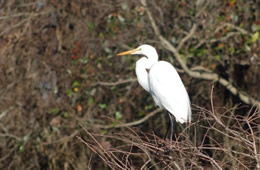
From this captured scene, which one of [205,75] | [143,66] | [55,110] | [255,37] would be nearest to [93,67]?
[55,110]

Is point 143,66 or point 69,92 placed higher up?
point 143,66

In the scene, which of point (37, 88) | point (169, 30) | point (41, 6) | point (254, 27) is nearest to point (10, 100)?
point (37, 88)

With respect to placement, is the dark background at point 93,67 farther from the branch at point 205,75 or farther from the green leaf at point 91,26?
the branch at point 205,75

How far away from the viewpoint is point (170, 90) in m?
3.51

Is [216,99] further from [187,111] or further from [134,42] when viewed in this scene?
[187,111]

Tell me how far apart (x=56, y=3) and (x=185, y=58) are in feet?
4.92

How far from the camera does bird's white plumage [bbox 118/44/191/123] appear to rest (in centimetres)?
344

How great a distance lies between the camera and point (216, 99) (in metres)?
5.21

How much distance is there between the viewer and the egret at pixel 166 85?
11.3 feet

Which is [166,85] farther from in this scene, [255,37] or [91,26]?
[91,26]

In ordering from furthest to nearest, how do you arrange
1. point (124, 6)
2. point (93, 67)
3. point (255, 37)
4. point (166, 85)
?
1. point (93, 67)
2. point (124, 6)
3. point (255, 37)
4. point (166, 85)

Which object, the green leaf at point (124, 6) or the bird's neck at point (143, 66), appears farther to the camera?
the green leaf at point (124, 6)

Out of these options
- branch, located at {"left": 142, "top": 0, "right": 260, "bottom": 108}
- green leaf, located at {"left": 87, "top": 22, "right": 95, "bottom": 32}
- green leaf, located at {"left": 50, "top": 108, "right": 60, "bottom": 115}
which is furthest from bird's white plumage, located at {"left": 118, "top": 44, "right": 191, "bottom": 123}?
green leaf, located at {"left": 50, "top": 108, "right": 60, "bottom": 115}

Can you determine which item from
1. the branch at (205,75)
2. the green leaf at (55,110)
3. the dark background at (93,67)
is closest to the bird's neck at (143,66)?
the branch at (205,75)
